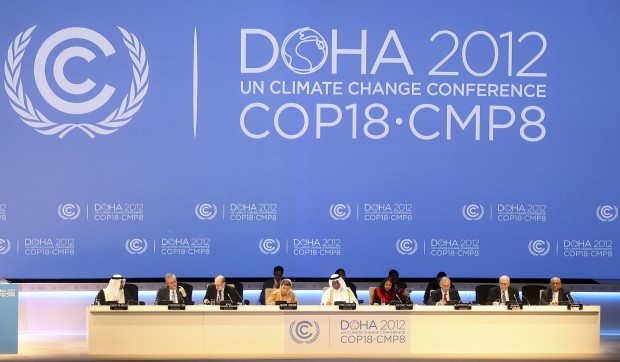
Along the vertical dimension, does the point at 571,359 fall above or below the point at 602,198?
below

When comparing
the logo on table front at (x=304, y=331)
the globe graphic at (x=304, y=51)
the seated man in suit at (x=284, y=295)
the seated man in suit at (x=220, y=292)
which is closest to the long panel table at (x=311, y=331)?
the logo on table front at (x=304, y=331)

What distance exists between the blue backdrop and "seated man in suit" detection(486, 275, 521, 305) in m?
0.92

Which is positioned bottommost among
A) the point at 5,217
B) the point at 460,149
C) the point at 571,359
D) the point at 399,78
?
the point at 571,359

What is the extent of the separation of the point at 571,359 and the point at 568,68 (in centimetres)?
393

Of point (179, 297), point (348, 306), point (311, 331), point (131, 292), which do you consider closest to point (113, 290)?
point (131, 292)

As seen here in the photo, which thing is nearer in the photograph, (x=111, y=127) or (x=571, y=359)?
(x=571, y=359)

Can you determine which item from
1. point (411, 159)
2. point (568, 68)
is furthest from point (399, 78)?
point (568, 68)

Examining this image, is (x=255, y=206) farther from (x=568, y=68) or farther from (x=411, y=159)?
(x=568, y=68)

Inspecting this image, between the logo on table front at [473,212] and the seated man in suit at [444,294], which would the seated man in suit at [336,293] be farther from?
the logo on table front at [473,212]

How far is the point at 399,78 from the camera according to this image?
1268 centimetres

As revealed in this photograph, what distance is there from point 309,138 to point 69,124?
287 cm

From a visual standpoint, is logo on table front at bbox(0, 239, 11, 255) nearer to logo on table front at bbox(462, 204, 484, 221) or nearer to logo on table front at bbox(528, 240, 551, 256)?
logo on table front at bbox(462, 204, 484, 221)

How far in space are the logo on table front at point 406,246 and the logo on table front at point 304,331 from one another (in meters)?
2.42

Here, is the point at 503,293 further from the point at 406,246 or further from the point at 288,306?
the point at 288,306
